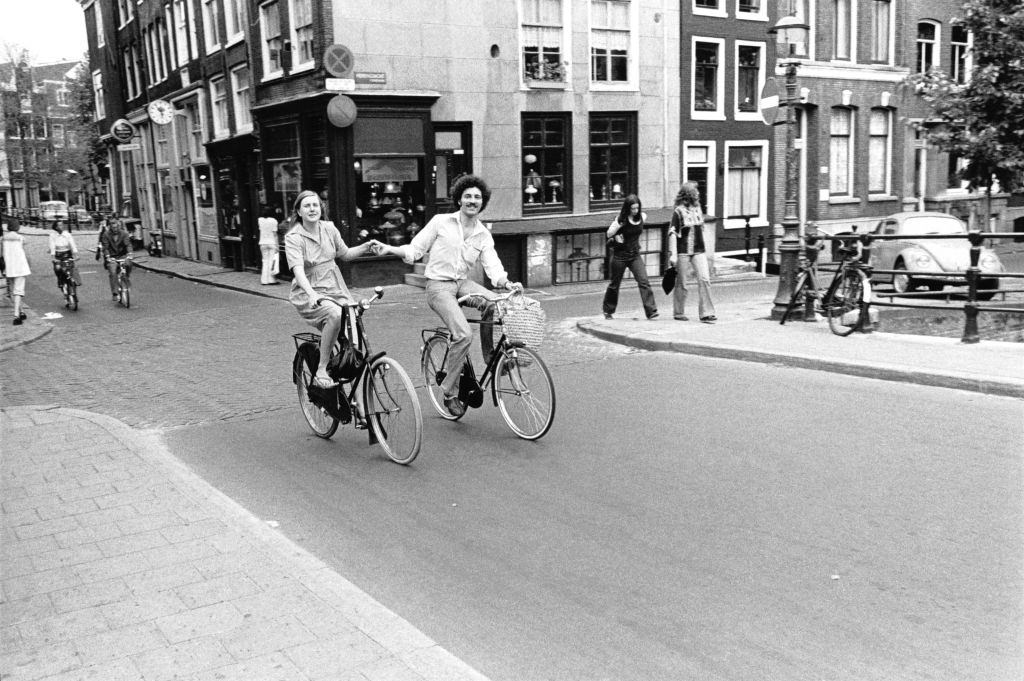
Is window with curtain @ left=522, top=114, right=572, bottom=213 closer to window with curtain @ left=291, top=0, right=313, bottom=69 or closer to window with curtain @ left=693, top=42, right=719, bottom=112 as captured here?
window with curtain @ left=693, top=42, right=719, bottom=112

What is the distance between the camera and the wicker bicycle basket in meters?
6.72

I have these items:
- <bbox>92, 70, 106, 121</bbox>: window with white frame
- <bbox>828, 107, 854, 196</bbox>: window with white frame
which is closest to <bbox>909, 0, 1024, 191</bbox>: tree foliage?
<bbox>828, 107, 854, 196</bbox>: window with white frame

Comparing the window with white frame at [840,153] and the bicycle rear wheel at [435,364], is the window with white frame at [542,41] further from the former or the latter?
the bicycle rear wheel at [435,364]

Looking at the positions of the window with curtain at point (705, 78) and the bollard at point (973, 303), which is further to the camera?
the window with curtain at point (705, 78)

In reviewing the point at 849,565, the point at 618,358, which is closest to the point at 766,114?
the point at 618,358

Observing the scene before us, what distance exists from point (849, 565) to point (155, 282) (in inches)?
938

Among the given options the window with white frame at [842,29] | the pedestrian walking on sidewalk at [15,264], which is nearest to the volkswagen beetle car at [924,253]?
the window with white frame at [842,29]

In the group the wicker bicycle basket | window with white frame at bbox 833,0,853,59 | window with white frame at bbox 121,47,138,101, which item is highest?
window with white frame at bbox 121,47,138,101

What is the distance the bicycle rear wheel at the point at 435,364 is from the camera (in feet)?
24.8

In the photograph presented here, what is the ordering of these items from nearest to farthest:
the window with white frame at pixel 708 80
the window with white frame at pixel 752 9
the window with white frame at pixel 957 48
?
the window with white frame at pixel 708 80 < the window with white frame at pixel 752 9 < the window with white frame at pixel 957 48

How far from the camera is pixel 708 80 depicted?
25.1 metres

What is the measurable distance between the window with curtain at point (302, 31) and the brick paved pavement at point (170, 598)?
16351 mm

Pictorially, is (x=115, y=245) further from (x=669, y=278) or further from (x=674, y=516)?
(x=674, y=516)

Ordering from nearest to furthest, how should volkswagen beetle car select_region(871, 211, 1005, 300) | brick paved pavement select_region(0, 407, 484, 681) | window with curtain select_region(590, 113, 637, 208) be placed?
1. brick paved pavement select_region(0, 407, 484, 681)
2. volkswagen beetle car select_region(871, 211, 1005, 300)
3. window with curtain select_region(590, 113, 637, 208)
